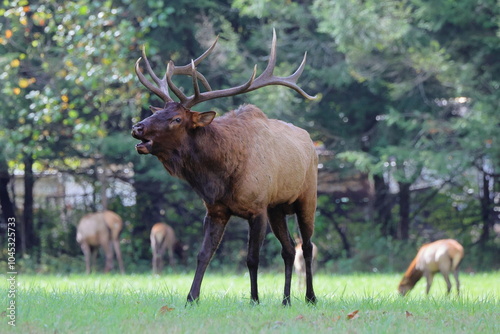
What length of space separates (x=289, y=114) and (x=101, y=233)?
16.3ft

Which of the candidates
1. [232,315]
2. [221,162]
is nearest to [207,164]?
[221,162]

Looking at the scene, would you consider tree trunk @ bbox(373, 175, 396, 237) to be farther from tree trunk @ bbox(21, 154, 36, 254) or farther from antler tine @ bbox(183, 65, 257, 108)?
antler tine @ bbox(183, 65, 257, 108)

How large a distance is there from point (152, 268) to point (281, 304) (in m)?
13.7

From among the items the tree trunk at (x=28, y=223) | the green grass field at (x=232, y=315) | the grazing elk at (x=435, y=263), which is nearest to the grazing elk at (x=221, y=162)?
the green grass field at (x=232, y=315)

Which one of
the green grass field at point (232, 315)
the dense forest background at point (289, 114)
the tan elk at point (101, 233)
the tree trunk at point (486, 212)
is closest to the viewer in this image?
the green grass field at point (232, 315)

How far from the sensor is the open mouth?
24.8 feet

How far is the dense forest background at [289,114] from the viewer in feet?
58.4

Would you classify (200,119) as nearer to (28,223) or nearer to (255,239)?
(255,239)

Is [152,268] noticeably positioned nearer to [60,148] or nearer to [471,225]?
[60,148]

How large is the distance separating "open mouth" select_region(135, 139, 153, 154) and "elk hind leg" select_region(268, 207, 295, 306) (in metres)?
1.74

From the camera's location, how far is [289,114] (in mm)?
18891

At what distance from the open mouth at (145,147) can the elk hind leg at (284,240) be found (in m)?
1.74

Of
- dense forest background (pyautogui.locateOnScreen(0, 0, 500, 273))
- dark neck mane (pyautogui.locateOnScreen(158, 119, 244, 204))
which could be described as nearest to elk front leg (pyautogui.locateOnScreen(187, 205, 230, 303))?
dark neck mane (pyautogui.locateOnScreen(158, 119, 244, 204))

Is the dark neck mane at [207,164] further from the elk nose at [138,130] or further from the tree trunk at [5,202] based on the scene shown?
the tree trunk at [5,202]
